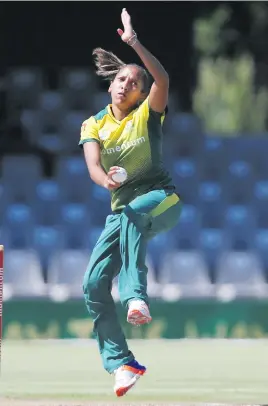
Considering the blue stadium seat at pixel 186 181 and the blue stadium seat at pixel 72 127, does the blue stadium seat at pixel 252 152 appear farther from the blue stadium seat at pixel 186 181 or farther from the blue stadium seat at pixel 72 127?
the blue stadium seat at pixel 72 127

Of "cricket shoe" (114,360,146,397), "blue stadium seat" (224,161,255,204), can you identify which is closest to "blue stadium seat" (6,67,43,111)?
"blue stadium seat" (224,161,255,204)

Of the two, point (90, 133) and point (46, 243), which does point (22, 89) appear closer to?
point (46, 243)

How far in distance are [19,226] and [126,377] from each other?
5720mm

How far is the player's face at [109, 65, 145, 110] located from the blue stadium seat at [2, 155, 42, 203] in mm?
5797

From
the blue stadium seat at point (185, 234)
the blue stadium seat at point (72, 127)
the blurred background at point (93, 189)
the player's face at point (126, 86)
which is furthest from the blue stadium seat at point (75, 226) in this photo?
the player's face at point (126, 86)

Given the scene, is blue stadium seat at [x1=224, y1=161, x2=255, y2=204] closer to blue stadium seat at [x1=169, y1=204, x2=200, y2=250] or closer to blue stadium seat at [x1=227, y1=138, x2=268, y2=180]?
blue stadium seat at [x1=227, y1=138, x2=268, y2=180]

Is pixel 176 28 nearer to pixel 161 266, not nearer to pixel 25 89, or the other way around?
pixel 25 89

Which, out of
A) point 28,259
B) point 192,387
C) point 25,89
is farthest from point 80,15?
point 192,387

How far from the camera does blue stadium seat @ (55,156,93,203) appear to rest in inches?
479

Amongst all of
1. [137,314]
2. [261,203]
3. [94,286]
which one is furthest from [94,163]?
[261,203]

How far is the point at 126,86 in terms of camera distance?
6359 millimetres

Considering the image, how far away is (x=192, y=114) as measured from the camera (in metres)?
13.2

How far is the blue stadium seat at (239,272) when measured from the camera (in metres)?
11.3

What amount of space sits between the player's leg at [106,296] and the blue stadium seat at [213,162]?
6.14 meters
